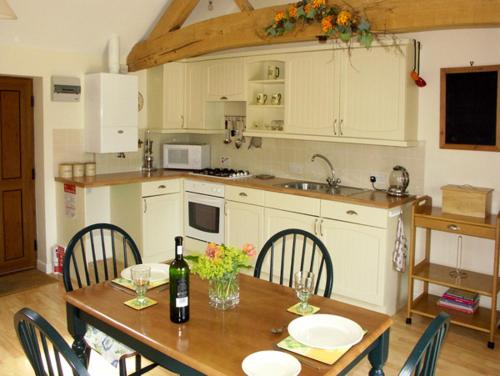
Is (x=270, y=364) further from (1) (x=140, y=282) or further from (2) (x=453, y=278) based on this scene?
(2) (x=453, y=278)

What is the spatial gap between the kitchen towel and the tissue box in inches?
13.7

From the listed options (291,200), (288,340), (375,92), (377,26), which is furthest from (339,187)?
(288,340)

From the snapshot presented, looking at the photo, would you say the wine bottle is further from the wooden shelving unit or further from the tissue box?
the tissue box

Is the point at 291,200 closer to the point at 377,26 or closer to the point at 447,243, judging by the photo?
the point at 447,243

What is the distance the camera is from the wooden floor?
10.4ft

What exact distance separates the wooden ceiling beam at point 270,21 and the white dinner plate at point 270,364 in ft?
7.35

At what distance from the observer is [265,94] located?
5.02 metres

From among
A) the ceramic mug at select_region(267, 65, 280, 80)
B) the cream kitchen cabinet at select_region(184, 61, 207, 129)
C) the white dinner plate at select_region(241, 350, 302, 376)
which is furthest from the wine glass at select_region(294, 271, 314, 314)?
the cream kitchen cabinet at select_region(184, 61, 207, 129)

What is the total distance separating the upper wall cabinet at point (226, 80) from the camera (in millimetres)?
4988

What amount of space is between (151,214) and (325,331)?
3.34m

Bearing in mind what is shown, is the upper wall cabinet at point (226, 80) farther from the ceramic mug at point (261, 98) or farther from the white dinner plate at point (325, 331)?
the white dinner plate at point (325, 331)

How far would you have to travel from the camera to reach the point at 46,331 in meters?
1.54

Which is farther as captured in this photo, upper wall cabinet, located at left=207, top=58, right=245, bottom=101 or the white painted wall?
upper wall cabinet, located at left=207, top=58, right=245, bottom=101

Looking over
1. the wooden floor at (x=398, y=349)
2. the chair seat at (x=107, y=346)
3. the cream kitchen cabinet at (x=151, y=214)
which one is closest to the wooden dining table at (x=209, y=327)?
the chair seat at (x=107, y=346)
